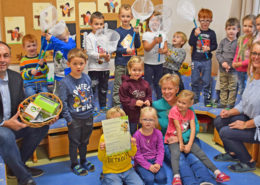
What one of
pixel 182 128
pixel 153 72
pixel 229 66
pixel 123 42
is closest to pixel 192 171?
pixel 182 128

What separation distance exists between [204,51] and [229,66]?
394 mm

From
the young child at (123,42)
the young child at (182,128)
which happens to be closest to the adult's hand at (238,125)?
the young child at (182,128)

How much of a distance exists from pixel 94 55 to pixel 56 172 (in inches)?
53.5

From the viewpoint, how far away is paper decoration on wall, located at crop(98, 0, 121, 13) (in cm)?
429

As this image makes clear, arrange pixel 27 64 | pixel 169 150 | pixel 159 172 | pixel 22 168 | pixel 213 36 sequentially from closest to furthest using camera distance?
pixel 22 168, pixel 159 172, pixel 169 150, pixel 27 64, pixel 213 36

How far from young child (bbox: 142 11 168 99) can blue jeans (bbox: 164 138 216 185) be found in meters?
1.22

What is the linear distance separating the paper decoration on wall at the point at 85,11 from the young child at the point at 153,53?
37.9 inches

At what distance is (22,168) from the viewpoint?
2541 millimetres

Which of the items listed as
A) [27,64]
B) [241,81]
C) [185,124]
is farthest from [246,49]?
[27,64]

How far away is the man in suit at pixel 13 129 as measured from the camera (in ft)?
8.09

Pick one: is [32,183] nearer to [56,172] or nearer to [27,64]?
[56,172]

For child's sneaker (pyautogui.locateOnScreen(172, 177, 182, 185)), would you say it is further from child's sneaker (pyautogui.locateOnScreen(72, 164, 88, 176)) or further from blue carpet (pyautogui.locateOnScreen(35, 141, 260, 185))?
child's sneaker (pyautogui.locateOnScreen(72, 164, 88, 176))

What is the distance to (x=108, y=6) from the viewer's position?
434cm

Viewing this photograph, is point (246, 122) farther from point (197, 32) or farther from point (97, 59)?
point (97, 59)
